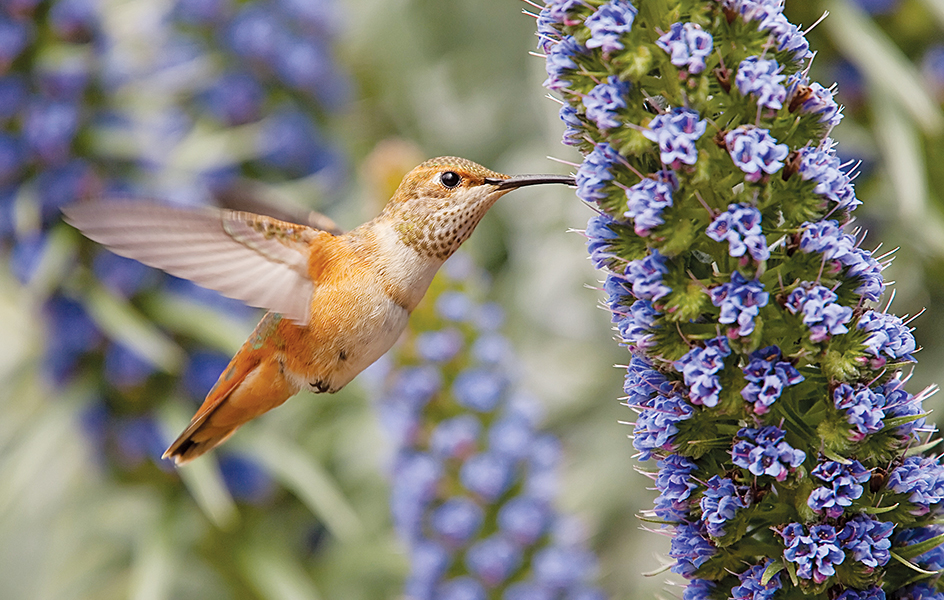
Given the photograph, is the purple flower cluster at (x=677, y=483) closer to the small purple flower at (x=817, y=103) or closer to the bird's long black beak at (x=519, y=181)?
the small purple flower at (x=817, y=103)

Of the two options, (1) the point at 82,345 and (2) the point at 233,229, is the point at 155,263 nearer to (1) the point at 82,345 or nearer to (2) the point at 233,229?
(2) the point at 233,229

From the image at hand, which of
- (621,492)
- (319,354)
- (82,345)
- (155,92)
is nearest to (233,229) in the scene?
(319,354)

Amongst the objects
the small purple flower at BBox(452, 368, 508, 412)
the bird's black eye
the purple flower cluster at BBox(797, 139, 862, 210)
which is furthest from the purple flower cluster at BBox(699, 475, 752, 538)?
the small purple flower at BBox(452, 368, 508, 412)

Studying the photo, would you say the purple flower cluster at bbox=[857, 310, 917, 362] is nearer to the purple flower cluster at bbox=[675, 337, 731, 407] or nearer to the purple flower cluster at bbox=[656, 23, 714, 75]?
the purple flower cluster at bbox=[675, 337, 731, 407]

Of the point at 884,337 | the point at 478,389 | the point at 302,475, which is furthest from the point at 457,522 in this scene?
the point at 884,337

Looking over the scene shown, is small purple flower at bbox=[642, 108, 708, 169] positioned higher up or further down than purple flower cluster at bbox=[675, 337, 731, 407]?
higher up
